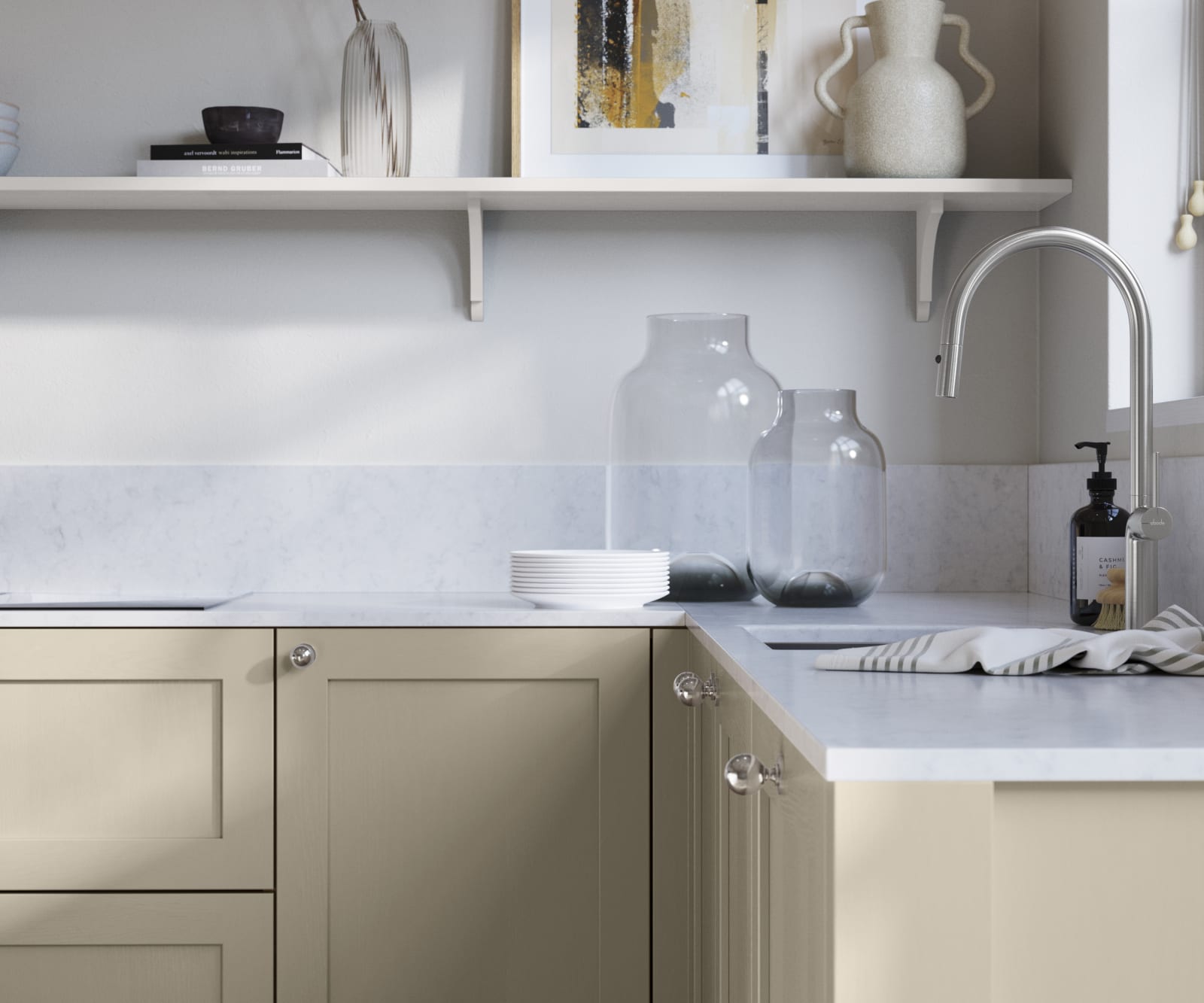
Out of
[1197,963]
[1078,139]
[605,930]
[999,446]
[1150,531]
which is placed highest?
[1078,139]

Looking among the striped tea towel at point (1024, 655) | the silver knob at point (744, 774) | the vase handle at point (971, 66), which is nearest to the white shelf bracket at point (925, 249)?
the vase handle at point (971, 66)

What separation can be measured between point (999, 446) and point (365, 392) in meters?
1.14

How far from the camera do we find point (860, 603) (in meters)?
1.93

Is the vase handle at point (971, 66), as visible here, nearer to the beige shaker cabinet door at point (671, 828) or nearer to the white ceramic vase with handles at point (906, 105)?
the white ceramic vase with handles at point (906, 105)

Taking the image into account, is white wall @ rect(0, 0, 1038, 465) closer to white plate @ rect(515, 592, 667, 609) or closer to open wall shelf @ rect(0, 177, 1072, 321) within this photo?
open wall shelf @ rect(0, 177, 1072, 321)

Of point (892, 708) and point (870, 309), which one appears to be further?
point (870, 309)

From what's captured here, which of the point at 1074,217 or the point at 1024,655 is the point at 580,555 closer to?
the point at 1024,655

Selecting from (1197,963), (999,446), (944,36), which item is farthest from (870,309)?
(1197,963)

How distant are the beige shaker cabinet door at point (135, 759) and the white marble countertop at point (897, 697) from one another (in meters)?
0.04

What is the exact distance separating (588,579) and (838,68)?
0.98 meters

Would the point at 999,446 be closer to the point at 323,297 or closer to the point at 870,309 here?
the point at 870,309

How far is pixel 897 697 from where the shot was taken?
0.98m

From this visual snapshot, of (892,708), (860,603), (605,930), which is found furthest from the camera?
(860,603)

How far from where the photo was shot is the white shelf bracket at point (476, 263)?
6.87 ft
